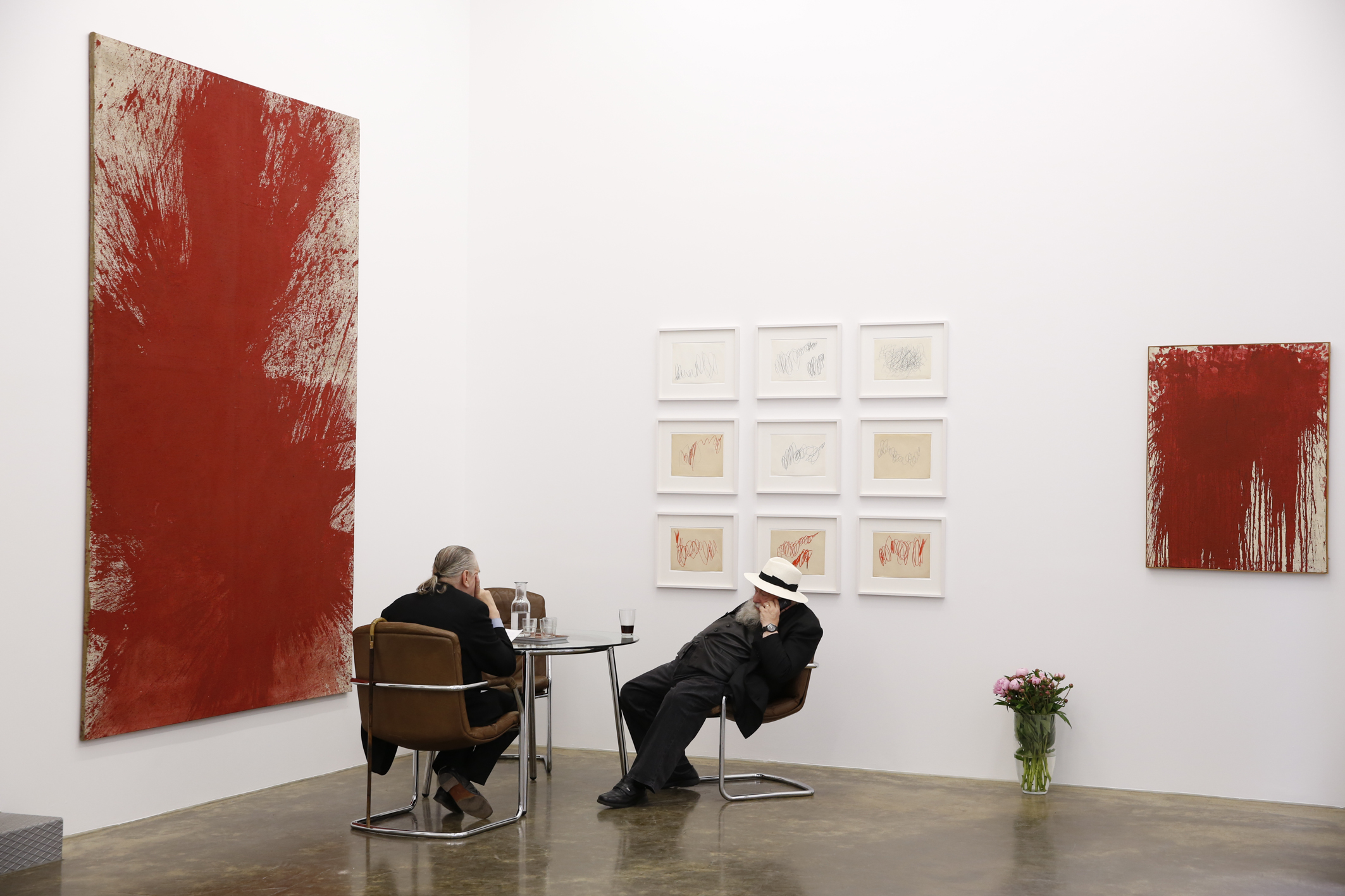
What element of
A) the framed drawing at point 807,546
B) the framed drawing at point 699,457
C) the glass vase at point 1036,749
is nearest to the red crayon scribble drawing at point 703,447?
the framed drawing at point 699,457

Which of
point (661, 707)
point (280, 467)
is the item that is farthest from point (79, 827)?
point (661, 707)

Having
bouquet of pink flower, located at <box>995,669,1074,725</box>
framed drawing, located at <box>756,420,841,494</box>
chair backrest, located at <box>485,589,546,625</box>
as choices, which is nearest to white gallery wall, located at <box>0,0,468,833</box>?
chair backrest, located at <box>485,589,546,625</box>

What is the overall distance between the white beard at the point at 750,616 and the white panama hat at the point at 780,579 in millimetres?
105

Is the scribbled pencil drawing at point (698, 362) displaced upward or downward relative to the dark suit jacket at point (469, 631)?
upward

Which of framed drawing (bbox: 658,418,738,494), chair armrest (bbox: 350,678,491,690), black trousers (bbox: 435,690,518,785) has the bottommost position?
black trousers (bbox: 435,690,518,785)

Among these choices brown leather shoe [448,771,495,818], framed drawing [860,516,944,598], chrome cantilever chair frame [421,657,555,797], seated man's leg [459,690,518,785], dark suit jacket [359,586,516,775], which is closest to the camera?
dark suit jacket [359,586,516,775]

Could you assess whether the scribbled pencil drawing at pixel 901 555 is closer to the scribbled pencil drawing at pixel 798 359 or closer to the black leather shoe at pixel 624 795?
the scribbled pencil drawing at pixel 798 359

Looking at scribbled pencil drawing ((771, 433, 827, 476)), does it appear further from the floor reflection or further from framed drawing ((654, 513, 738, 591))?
the floor reflection

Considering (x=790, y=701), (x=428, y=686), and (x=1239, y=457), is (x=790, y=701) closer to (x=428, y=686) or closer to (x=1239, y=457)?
(x=428, y=686)

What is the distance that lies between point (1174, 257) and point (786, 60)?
2.25 metres

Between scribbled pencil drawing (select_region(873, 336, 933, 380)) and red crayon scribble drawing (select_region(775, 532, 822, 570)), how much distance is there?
2.99 ft

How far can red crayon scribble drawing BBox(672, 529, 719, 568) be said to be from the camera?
6.52 metres

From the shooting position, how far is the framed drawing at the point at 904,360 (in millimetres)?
6156

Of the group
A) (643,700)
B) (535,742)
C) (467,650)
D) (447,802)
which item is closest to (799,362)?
(643,700)
